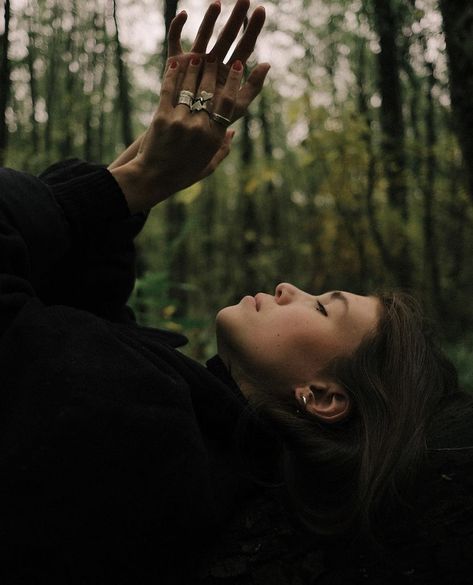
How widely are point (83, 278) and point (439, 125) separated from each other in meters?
5.64

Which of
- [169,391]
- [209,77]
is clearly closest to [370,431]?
[169,391]

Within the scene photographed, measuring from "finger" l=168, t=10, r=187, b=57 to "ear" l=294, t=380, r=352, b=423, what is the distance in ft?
3.58

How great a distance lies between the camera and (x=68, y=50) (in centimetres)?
729

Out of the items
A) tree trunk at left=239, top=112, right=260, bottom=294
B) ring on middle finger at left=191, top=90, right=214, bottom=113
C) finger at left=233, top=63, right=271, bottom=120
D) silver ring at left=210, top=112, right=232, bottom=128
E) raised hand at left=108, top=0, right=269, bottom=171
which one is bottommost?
tree trunk at left=239, top=112, right=260, bottom=294

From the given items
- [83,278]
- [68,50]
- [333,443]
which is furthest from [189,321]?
[68,50]

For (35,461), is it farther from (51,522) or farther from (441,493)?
(441,493)

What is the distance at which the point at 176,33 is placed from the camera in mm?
1623

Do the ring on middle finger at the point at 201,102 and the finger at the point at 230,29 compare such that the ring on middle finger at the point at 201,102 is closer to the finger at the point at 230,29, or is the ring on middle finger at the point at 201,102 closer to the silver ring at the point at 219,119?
the silver ring at the point at 219,119

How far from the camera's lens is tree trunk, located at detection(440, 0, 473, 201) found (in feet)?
7.80

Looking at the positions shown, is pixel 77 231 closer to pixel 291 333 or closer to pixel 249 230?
pixel 291 333

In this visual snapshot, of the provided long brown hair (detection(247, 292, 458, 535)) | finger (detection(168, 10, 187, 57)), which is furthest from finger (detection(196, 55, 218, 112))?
long brown hair (detection(247, 292, 458, 535))

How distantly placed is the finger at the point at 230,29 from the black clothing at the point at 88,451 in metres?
0.70

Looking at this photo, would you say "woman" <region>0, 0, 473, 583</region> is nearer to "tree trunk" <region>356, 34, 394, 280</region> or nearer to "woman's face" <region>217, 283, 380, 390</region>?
"woman's face" <region>217, 283, 380, 390</region>

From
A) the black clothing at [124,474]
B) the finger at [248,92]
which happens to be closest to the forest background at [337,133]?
the finger at [248,92]
